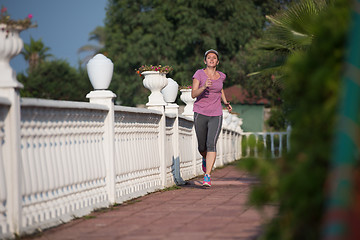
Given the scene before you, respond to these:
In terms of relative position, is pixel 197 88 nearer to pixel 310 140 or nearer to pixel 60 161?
pixel 60 161

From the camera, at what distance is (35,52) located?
60.7 m

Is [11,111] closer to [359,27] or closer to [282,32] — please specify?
[359,27]

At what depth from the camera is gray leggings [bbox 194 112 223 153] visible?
902 cm

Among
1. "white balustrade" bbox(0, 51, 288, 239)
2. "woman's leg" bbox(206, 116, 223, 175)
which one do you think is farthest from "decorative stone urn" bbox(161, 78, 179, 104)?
"woman's leg" bbox(206, 116, 223, 175)

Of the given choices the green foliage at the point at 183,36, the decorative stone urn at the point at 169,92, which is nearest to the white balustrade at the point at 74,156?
the decorative stone urn at the point at 169,92

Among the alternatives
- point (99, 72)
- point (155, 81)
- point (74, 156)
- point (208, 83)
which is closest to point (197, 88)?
point (208, 83)

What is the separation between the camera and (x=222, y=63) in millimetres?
38000

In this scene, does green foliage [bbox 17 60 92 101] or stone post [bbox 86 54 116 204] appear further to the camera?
green foliage [bbox 17 60 92 101]

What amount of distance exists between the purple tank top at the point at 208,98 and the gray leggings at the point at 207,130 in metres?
0.07

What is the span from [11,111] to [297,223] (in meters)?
2.70

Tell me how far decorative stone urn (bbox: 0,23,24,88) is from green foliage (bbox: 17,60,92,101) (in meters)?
46.2

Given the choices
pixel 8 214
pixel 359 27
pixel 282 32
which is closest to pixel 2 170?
pixel 8 214

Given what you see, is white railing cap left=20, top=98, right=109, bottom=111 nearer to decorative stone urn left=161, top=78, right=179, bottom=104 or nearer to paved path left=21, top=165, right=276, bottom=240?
paved path left=21, top=165, right=276, bottom=240

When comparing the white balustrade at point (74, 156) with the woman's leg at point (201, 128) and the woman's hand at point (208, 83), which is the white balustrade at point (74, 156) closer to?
the woman's leg at point (201, 128)
